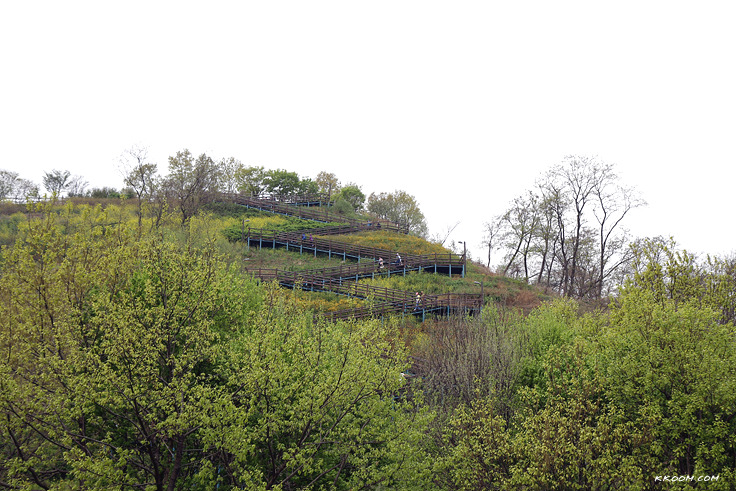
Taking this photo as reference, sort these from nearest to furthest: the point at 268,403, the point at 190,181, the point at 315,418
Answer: the point at 315,418, the point at 268,403, the point at 190,181

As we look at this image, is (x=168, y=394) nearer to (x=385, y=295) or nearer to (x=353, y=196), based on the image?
(x=385, y=295)

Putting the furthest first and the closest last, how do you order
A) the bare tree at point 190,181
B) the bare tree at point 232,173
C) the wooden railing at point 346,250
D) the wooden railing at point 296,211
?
the bare tree at point 232,173 < the wooden railing at point 296,211 < the bare tree at point 190,181 < the wooden railing at point 346,250

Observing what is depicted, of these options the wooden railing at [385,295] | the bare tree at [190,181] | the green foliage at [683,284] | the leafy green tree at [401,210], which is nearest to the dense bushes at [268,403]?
the green foliage at [683,284]

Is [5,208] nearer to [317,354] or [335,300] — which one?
[335,300]

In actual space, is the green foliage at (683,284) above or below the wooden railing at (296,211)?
below

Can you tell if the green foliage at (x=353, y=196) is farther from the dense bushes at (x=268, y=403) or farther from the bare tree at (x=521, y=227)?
the dense bushes at (x=268, y=403)

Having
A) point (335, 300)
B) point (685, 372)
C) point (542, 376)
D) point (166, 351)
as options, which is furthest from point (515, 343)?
point (335, 300)

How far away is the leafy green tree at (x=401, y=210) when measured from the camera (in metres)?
73.6

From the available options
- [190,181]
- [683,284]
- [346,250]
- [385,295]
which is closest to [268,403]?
[683,284]

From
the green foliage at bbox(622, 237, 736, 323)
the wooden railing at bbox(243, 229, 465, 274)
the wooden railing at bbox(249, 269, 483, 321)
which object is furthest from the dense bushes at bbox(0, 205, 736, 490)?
the wooden railing at bbox(243, 229, 465, 274)

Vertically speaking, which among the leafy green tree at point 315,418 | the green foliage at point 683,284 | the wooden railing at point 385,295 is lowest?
the leafy green tree at point 315,418

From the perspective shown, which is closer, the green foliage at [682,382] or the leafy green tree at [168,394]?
the leafy green tree at [168,394]

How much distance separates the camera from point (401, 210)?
74.6 m

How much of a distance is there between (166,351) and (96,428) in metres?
3.13
